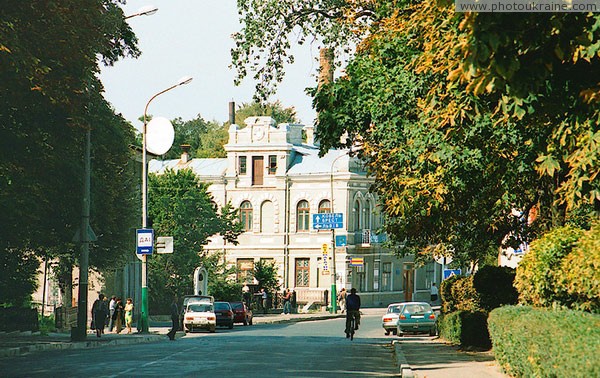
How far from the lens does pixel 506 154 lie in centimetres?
2141

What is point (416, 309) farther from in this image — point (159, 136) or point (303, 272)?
point (303, 272)

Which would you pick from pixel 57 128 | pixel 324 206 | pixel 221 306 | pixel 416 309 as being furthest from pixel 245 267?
pixel 57 128

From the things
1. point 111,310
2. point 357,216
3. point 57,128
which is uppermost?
point 357,216

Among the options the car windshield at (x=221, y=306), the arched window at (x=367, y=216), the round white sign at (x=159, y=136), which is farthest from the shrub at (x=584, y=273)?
the arched window at (x=367, y=216)

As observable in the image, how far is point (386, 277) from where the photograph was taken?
91.1 metres

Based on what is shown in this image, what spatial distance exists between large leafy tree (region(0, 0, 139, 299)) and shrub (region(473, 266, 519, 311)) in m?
11.7

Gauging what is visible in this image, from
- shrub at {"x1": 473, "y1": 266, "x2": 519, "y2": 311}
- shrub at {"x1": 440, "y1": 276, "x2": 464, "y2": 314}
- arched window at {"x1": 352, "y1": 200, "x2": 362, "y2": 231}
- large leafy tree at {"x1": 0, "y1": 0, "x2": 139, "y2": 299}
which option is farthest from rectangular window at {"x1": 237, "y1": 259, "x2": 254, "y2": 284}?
shrub at {"x1": 473, "y1": 266, "x2": 519, "y2": 311}

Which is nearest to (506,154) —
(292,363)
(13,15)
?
(292,363)

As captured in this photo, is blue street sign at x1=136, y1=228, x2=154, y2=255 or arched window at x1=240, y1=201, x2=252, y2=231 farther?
arched window at x1=240, y1=201, x2=252, y2=231

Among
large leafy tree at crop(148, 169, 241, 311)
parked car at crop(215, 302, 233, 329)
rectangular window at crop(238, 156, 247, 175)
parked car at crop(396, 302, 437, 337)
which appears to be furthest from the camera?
rectangular window at crop(238, 156, 247, 175)

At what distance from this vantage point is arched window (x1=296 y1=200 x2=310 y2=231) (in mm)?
88938

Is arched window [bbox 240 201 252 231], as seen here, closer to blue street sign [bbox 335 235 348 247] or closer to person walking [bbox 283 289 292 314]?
person walking [bbox 283 289 292 314]

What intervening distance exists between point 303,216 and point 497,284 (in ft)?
201

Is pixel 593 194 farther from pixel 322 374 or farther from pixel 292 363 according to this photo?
pixel 292 363
